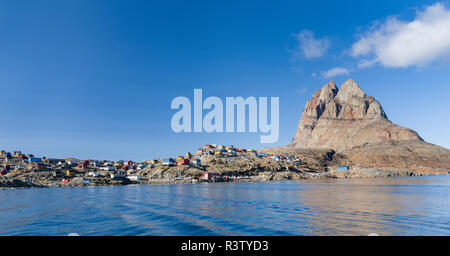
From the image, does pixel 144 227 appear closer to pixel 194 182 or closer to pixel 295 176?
pixel 194 182

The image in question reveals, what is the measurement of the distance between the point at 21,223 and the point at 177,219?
20.0 meters

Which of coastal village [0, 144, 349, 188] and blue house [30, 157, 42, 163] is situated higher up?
blue house [30, 157, 42, 163]

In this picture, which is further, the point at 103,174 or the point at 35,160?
the point at 35,160

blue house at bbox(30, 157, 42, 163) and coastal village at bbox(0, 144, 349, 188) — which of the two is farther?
blue house at bbox(30, 157, 42, 163)

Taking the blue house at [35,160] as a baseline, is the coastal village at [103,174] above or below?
below

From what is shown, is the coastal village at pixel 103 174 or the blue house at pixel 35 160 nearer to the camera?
the coastal village at pixel 103 174

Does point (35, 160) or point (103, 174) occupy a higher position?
point (35, 160)
